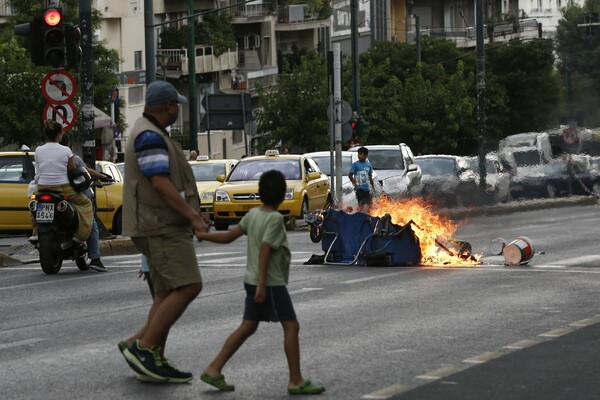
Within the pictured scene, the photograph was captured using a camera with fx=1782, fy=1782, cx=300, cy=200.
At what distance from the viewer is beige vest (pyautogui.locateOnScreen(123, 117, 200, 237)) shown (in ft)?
35.3

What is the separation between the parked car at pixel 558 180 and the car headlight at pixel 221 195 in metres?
18.9

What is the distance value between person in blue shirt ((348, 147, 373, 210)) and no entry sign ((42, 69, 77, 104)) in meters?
9.97

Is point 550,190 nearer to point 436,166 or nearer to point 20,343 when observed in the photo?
point 436,166

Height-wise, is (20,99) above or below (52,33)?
below

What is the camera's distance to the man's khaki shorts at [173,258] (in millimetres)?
10734

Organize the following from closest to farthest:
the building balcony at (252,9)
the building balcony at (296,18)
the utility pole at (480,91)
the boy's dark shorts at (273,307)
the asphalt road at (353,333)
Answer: the boy's dark shorts at (273,307)
the asphalt road at (353,333)
the utility pole at (480,91)
the building balcony at (252,9)
the building balcony at (296,18)

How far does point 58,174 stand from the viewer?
66.7 feet

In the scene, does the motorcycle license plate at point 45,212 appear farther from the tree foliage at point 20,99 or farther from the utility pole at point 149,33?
the tree foliage at point 20,99

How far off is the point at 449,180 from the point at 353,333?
3066cm

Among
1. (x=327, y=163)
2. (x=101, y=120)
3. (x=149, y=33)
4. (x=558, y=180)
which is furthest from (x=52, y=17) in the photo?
(x=558, y=180)

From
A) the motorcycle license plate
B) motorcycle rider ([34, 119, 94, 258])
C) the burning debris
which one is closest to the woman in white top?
motorcycle rider ([34, 119, 94, 258])

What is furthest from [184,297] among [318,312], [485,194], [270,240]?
[485,194]

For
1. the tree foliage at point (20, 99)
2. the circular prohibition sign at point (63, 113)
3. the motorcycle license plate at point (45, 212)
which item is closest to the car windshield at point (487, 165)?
the tree foliage at point (20, 99)

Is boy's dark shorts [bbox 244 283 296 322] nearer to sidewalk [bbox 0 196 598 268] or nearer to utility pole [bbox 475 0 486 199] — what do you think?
sidewalk [bbox 0 196 598 268]
